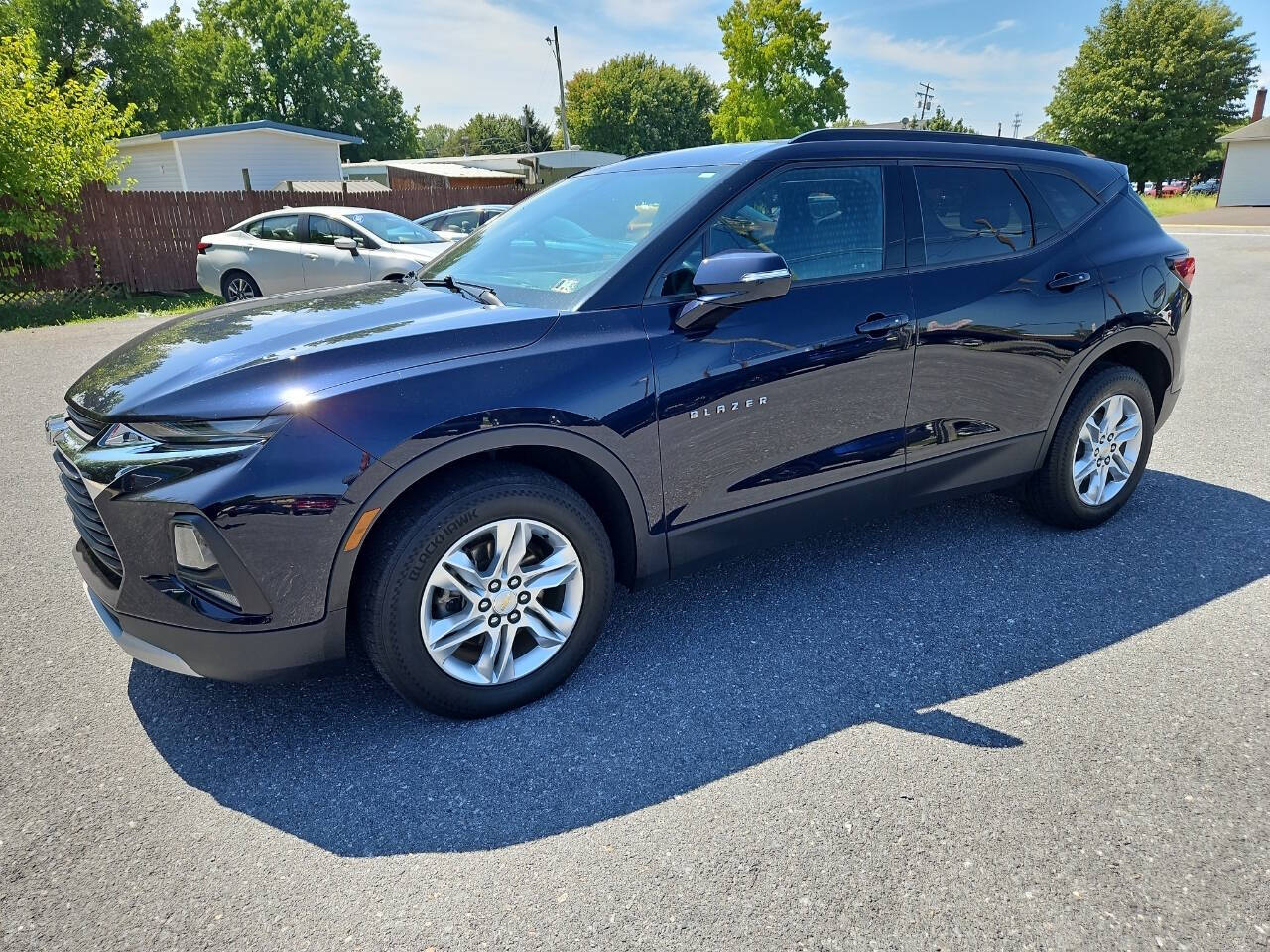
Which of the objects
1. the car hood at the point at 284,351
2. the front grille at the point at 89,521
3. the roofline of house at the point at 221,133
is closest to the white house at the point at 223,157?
the roofline of house at the point at 221,133

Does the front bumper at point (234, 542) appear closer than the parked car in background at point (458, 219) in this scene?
Yes

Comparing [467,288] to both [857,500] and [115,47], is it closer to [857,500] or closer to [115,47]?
[857,500]

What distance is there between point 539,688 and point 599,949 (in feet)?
3.26

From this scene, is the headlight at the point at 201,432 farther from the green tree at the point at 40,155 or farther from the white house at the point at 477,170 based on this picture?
the white house at the point at 477,170

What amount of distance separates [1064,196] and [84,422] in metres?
4.14

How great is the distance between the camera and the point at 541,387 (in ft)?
8.54

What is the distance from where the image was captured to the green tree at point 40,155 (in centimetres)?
1249

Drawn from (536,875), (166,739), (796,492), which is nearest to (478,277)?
(796,492)

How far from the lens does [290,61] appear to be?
167 ft

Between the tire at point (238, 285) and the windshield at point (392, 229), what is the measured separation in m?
2.16

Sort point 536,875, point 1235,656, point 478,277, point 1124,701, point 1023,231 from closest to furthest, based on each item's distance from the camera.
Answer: point 536,875 < point 1124,701 < point 1235,656 < point 478,277 < point 1023,231

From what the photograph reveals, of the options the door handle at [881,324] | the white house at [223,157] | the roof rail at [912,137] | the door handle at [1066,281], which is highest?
the white house at [223,157]

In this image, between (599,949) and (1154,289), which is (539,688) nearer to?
(599,949)

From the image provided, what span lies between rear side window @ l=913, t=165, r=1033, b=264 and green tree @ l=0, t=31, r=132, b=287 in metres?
14.2
